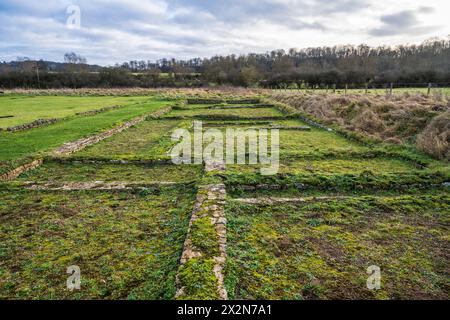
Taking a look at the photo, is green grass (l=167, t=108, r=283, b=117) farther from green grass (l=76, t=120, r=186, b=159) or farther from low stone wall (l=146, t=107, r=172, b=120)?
green grass (l=76, t=120, r=186, b=159)

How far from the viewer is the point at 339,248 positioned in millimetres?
4230

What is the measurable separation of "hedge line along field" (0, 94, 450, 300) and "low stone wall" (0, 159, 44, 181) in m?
0.22

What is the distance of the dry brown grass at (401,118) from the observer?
9.60m

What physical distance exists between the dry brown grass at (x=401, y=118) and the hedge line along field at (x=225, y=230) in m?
1.41

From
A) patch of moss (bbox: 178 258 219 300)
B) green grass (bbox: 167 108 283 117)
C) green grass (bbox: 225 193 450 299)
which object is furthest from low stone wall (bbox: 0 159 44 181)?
green grass (bbox: 167 108 283 117)

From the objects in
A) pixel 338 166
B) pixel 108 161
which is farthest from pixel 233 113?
pixel 338 166

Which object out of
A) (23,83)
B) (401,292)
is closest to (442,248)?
(401,292)

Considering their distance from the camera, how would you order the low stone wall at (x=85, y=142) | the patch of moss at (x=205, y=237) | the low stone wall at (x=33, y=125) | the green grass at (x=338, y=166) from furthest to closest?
the low stone wall at (x=33, y=125) < the low stone wall at (x=85, y=142) < the green grass at (x=338, y=166) < the patch of moss at (x=205, y=237)

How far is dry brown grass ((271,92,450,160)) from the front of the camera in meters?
9.60

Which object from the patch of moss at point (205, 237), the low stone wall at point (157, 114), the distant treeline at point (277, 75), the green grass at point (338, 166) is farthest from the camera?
the distant treeline at point (277, 75)

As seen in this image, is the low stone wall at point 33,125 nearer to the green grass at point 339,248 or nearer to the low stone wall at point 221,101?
the green grass at point 339,248

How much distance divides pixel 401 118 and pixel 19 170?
14.7 m

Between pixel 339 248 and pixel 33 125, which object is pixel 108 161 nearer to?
pixel 339 248

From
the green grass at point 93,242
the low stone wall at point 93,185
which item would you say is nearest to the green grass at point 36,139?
the low stone wall at point 93,185
